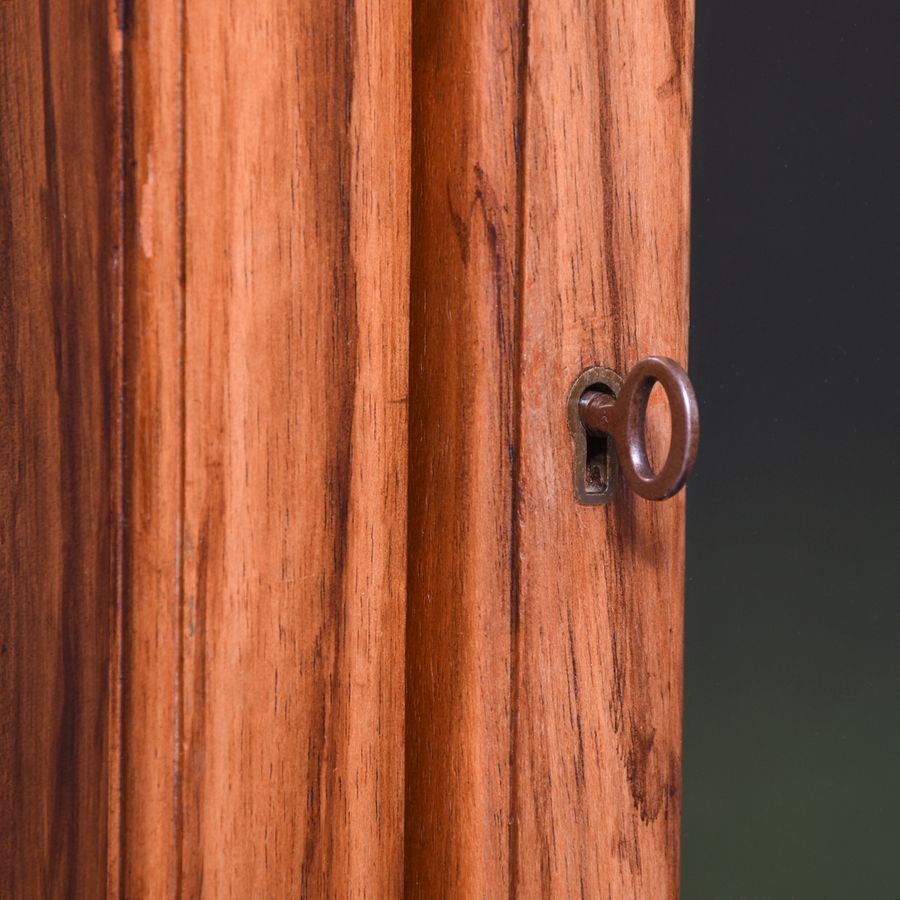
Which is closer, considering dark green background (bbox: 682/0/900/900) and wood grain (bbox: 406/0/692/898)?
wood grain (bbox: 406/0/692/898)

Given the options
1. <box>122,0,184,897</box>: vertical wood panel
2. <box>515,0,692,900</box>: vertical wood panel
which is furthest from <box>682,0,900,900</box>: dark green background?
<box>122,0,184,897</box>: vertical wood panel

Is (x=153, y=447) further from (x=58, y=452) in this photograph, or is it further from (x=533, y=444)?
(x=533, y=444)

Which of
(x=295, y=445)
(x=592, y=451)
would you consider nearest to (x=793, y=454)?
(x=592, y=451)

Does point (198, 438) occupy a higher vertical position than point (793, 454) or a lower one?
higher

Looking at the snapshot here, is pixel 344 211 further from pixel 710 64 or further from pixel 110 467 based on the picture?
pixel 710 64

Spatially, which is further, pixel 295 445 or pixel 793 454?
pixel 793 454

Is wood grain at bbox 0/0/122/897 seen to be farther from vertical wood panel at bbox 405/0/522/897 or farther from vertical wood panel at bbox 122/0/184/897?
vertical wood panel at bbox 405/0/522/897
